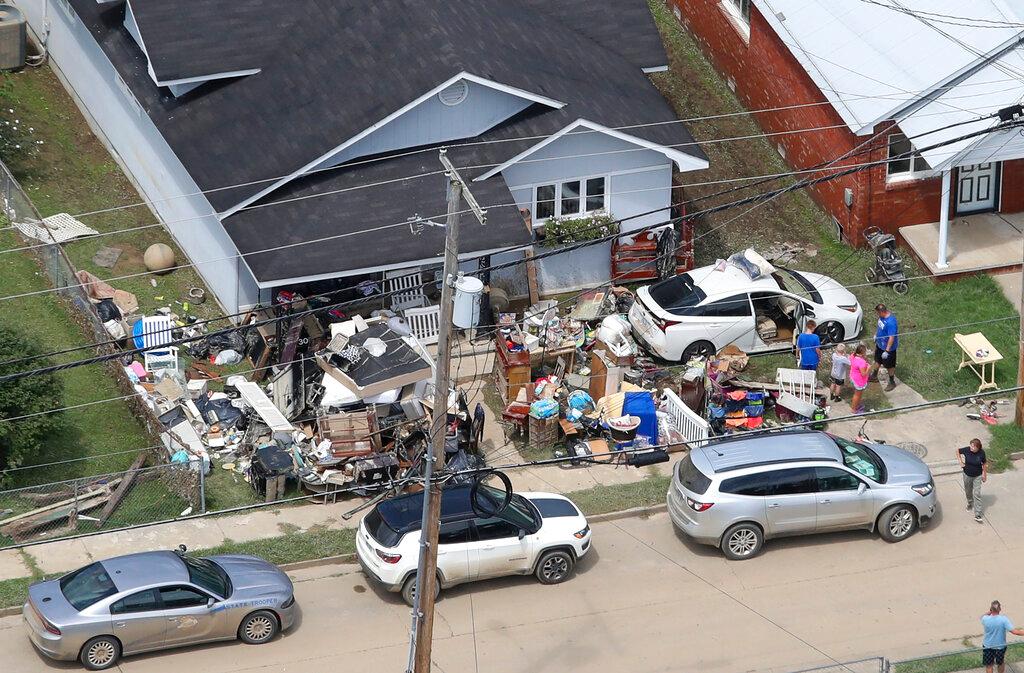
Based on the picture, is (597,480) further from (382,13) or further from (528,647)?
(382,13)

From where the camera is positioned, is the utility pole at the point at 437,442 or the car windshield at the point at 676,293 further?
the car windshield at the point at 676,293

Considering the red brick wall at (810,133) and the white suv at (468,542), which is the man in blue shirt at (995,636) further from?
the red brick wall at (810,133)

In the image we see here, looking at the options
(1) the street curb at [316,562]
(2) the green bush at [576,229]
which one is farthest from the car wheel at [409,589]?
(2) the green bush at [576,229]

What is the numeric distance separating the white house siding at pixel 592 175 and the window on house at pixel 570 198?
0.63ft

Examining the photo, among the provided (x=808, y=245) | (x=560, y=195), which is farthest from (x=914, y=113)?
(x=560, y=195)

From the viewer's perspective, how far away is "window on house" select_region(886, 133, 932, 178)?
33.7 meters

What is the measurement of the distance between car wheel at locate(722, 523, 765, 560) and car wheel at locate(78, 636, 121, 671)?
938 cm

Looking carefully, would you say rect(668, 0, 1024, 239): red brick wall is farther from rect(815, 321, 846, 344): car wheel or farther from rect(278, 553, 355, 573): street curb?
rect(278, 553, 355, 573): street curb

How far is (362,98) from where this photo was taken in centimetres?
3266

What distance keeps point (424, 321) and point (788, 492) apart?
887 cm

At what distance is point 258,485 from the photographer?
1093 inches

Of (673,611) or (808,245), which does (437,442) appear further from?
(808,245)

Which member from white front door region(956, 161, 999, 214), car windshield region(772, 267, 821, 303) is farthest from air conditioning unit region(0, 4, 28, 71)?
white front door region(956, 161, 999, 214)

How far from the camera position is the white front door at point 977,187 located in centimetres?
3428
